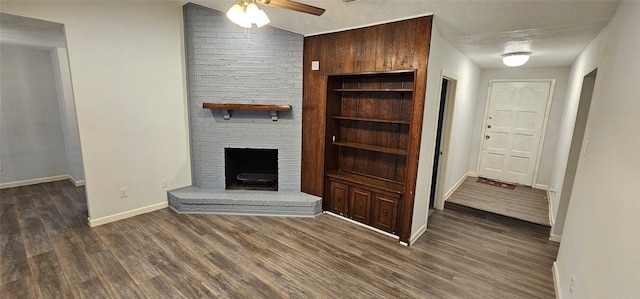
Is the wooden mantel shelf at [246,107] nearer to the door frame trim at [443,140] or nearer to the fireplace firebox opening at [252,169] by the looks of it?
the fireplace firebox opening at [252,169]

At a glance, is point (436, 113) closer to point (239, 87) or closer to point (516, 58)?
point (516, 58)

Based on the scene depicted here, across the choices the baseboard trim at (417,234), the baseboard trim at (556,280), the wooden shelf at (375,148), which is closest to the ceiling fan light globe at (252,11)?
the wooden shelf at (375,148)

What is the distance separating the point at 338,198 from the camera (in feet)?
12.2

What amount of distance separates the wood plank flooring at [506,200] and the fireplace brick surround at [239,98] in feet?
8.22

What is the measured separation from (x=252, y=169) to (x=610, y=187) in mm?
4012

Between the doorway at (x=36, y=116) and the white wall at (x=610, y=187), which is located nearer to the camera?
the white wall at (x=610, y=187)

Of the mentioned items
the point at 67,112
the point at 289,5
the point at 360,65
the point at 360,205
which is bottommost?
the point at 360,205

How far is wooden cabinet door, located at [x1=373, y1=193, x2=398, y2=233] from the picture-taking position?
3.22 meters

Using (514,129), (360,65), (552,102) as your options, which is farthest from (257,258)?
(552,102)

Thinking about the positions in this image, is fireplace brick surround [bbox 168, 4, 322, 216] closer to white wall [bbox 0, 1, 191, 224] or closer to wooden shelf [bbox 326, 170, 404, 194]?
white wall [bbox 0, 1, 191, 224]

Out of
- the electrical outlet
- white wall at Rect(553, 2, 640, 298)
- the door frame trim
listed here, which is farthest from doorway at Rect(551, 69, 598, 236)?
the electrical outlet

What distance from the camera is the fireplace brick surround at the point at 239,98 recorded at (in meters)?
3.66

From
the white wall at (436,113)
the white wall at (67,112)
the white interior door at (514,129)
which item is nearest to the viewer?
the white wall at (436,113)

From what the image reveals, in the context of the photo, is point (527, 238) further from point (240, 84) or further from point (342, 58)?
point (240, 84)
